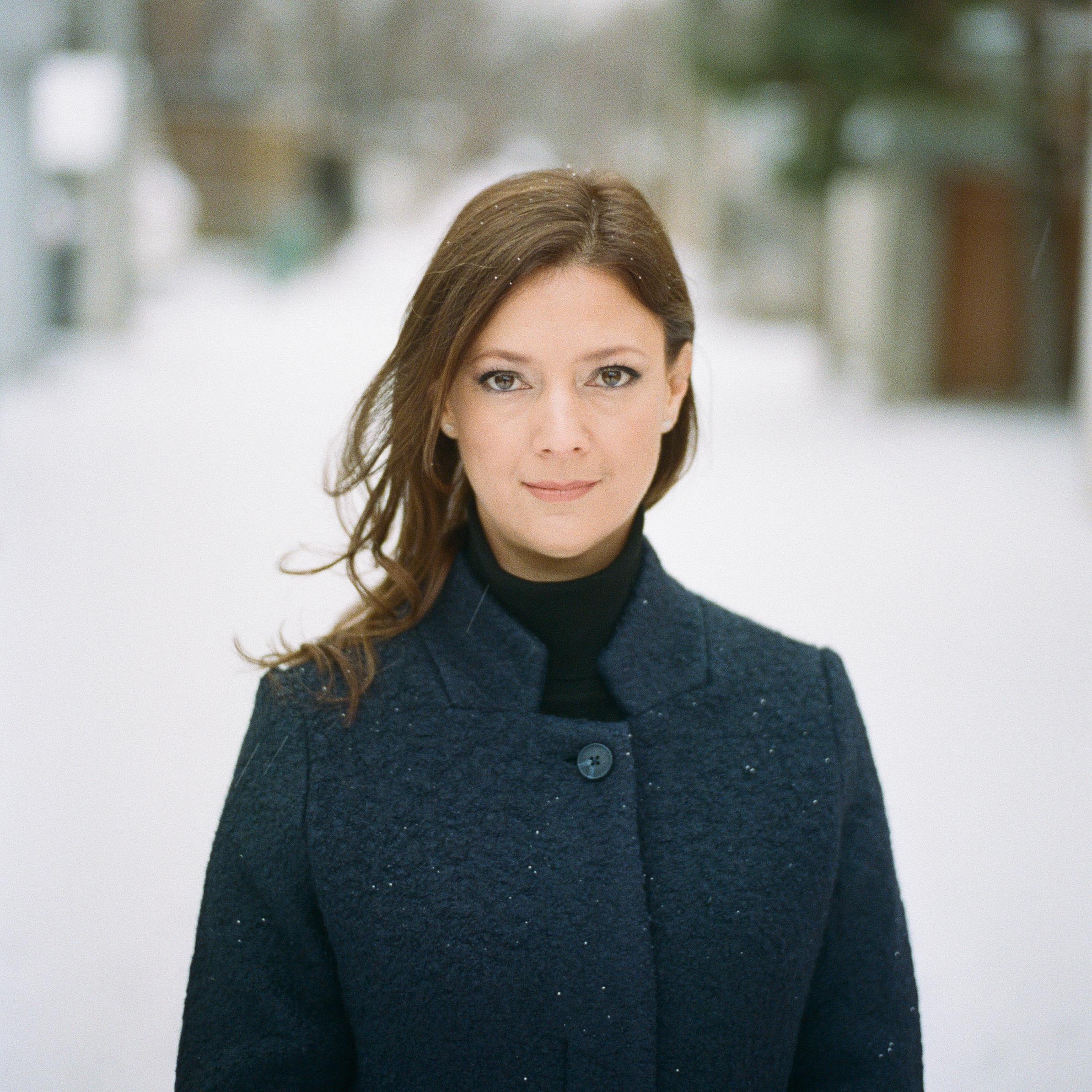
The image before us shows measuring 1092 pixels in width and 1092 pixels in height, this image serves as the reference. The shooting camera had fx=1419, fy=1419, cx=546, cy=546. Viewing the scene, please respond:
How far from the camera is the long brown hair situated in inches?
57.8

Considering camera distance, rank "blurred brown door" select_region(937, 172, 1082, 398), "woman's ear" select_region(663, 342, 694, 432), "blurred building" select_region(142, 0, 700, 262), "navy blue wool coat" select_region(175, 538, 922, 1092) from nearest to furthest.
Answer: "navy blue wool coat" select_region(175, 538, 922, 1092) → "woman's ear" select_region(663, 342, 694, 432) → "blurred brown door" select_region(937, 172, 1082, 398) → "blurred building" select_region(142, 0, 700, 262)

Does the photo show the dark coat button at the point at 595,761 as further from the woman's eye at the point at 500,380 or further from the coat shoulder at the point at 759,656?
the woman's eye at the point at 500,380

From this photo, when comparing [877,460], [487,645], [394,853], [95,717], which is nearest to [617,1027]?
[394,853]

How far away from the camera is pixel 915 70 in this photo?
1188 cm

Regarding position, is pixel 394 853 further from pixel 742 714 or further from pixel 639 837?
pixel 742 714

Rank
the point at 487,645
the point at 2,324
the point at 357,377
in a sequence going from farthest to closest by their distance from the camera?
1. the point at 357,377
2. the point at 2,324
3. the point at 487,645

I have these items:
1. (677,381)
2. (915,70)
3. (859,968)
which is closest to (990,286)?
(915,70)

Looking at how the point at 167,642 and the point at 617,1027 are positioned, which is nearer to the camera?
the point at 617,1027

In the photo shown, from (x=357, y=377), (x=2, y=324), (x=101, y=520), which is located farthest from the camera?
(x=357, y=377)

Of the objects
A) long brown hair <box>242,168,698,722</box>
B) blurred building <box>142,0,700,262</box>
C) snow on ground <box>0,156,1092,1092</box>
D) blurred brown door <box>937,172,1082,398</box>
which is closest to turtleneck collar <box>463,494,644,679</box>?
long brown hair <box>242,168,698,722</box>

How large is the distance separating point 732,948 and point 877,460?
29.9 feet

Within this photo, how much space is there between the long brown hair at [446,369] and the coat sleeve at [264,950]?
0.11 metres

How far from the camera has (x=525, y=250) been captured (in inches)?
57.3

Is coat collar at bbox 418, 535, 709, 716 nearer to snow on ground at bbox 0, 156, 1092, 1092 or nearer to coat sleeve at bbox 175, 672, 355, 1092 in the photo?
coat sleeve at bbox 175, 672, 355, 1092
